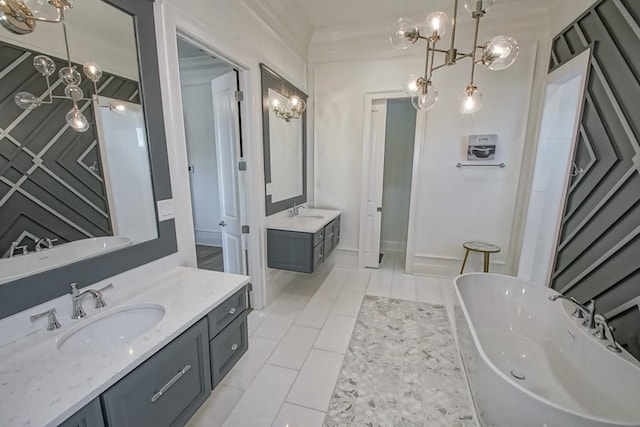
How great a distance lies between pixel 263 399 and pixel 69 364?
116 cm

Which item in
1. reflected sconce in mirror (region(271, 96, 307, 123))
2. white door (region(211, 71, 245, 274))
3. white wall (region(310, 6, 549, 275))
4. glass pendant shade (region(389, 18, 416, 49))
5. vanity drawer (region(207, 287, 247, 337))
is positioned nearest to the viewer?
vanity drawer (region(207, 287, 247, 337))

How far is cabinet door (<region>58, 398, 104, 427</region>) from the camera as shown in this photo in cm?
79

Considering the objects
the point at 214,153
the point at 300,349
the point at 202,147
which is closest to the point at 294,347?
the point at 300,349

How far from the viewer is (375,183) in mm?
3676

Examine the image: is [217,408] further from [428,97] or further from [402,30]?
[402,30]

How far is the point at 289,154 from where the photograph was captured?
3197mm

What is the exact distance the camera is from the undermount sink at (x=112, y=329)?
1152 millimetres

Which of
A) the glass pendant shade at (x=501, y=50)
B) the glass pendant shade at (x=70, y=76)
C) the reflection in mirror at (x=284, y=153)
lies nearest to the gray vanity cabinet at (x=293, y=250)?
the reflection in mirror at (x=284, y=153)

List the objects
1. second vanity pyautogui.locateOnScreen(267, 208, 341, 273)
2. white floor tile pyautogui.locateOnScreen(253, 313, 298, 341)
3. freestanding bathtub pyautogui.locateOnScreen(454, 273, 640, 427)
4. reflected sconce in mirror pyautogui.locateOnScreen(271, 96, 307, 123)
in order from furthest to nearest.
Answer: reflected sconce in mirror pyautogui.locateOnScreen(271, 96, 307, 123) < second vanity pyautogui.locateOnScreen(267, 208, 341, 273) < white floor tile pyautogui.locateOnScreen(253, 313, 298, 341) < freestanding bathtub pyautogui.locateOnScreen(454, 273, 640, 427)

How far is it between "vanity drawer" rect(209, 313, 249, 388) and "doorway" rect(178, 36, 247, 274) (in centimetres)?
110

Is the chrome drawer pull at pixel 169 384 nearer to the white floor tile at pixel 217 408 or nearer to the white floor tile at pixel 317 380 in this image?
the white floor tile at pixel 217 408

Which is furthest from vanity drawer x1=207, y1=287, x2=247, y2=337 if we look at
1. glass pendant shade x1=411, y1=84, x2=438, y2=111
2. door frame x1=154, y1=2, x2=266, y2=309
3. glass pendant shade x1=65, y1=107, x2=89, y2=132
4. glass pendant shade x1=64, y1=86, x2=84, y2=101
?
glass pendant shade x1=411, y1=84, x2=438, y2=111

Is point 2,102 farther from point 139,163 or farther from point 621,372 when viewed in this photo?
point 621,372

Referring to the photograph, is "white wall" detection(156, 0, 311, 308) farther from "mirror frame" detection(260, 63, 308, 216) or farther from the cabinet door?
the cabinet door
